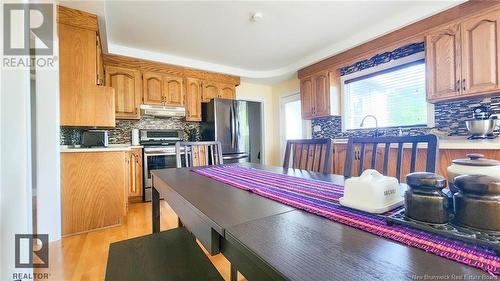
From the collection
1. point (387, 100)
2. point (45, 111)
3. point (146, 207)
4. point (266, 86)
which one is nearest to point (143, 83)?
point (45, 111)

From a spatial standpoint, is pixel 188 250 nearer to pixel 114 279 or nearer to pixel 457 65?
pixel 114 279

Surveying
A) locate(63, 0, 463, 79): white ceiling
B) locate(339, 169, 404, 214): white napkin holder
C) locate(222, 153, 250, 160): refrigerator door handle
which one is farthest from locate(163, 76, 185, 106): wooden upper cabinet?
locate(339, 169, 404, 214): white napkin holder

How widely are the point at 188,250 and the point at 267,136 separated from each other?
398 cm

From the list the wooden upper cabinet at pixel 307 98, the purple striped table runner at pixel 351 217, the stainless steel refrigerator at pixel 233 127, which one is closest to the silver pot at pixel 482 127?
the purple striped table runner at pixel 351 217

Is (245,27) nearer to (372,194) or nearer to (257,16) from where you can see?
(257,16)

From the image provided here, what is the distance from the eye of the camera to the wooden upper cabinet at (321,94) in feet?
11.4

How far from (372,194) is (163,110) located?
139 inches

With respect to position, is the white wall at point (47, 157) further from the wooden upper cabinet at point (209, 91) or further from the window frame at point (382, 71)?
the window frame at point (382, 71)

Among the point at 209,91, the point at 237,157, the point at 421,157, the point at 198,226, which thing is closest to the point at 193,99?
the point at 209,91

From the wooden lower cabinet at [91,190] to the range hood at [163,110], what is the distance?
135cm

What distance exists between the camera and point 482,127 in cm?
193

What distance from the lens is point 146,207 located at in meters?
3.01

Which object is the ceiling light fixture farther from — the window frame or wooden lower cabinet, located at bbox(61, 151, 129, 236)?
wooden lower cabinet, located at bbox(61, 151, 129, 236)

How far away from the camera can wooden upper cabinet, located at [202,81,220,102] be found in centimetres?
402
